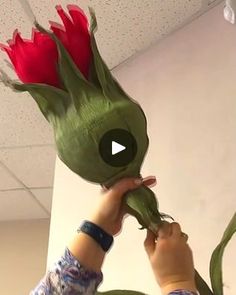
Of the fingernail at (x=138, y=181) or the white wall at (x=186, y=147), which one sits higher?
the fingernail at (x=138, y=181)

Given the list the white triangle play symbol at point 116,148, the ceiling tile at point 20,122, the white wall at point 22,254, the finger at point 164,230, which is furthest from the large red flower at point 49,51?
the white wall at point 22,254

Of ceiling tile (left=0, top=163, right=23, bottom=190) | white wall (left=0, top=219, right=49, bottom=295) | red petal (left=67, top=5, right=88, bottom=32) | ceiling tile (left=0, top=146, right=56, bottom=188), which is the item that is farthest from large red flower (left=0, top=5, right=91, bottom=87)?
white wall (left=0, top=219, right=49, bottom=295)

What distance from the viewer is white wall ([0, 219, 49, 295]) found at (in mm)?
2516

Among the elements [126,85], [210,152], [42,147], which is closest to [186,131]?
[210,152]

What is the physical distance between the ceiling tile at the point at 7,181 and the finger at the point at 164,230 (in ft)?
4.98

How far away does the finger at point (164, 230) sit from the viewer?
0.64 meters

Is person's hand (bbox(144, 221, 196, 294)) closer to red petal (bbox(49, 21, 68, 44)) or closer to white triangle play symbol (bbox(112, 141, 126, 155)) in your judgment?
white triangle play symbol (bbox(112, 141, 126, 155))

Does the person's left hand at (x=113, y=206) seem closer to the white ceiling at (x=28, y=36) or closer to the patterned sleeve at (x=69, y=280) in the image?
the patterned sleeve at (x=69, y=280)

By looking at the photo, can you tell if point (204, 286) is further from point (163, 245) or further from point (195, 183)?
point (195, 183)

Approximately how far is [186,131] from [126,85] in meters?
0.29

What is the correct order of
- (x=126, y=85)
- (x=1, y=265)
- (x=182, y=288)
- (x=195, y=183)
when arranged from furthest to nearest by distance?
(x=1, y=265)
(x=126, y=85)
(x=195, y=183)
(x=182, y=288)

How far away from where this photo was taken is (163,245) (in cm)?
Answer: 63
